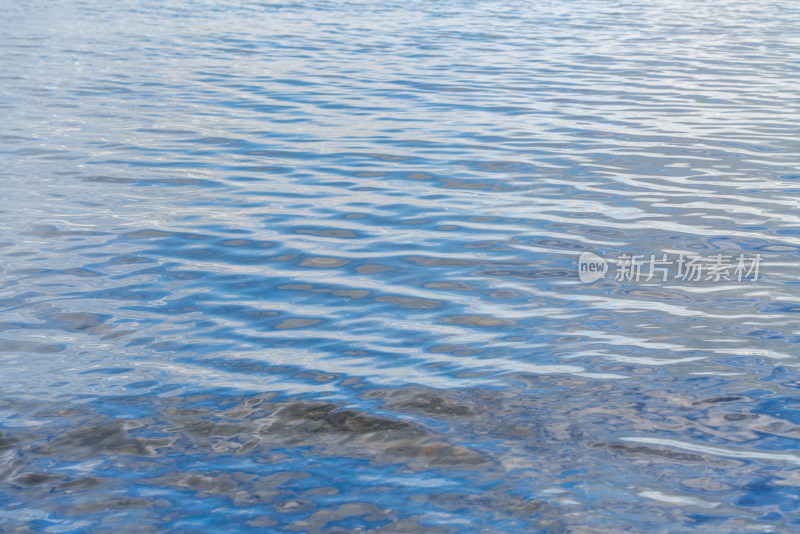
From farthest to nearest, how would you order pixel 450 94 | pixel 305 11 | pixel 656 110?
pixel 305 11
pixel 450 94
pixel 656 110

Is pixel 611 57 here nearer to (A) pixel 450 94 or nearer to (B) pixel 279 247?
(A) pixel 450 94

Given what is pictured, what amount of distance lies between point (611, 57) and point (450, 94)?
7.24 m

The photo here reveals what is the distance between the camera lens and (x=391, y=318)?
245 inches

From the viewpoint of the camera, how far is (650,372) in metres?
5.38

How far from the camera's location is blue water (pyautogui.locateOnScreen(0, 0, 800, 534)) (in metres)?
4.14

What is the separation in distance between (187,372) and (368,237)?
3.02 metres

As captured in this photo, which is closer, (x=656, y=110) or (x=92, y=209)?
(x=92, y=209)

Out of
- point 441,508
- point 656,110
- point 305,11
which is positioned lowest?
point 441,508

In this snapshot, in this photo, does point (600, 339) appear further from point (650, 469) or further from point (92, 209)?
point (92, 209)

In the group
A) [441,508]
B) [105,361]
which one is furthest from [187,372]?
[441,508]

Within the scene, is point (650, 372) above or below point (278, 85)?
below

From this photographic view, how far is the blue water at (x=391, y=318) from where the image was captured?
4145mm

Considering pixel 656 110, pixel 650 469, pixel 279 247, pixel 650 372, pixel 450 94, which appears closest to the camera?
pixel 650 469

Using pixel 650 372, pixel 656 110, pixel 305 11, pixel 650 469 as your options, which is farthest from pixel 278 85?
pixel 305 11
